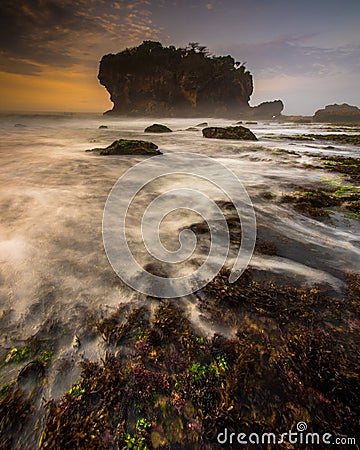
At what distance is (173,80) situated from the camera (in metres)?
60.8

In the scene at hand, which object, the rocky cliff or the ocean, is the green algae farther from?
the rocky cliff

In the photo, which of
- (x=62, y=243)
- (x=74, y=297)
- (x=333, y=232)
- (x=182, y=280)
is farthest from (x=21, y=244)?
(x=333, y=232)

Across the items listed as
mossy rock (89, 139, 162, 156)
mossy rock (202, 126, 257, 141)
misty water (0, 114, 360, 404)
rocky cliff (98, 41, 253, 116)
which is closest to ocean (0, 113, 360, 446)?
misty water (0, 114, 360, 404)

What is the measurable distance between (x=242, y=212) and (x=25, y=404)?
358 cm

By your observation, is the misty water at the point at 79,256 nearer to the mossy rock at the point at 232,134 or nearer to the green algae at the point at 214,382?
the green algae at the point at 214,382

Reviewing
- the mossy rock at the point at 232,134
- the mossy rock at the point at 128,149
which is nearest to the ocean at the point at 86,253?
the mossy rock at the point at 128,149

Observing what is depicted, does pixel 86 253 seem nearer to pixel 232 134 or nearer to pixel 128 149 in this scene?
pixel 128 149

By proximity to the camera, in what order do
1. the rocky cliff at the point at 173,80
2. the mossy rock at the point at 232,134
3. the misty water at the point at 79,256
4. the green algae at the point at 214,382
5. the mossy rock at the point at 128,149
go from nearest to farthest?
the green algae at the point at 214,382 → the misty water at the point at 79,256 → the mossy rock at the point at 128,149 → the mossy rock at the point at 232,134 → the rocky cliff at the point at 173,80

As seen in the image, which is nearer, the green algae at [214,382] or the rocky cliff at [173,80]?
the green algae at [214,382]


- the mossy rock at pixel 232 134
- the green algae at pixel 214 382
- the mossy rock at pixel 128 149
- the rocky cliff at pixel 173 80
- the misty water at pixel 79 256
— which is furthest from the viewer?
the rocky cliff at pixel 173 80

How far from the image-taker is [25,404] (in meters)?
1.34

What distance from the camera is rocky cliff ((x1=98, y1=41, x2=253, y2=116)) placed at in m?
60.3

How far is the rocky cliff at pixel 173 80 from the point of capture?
6031 cm

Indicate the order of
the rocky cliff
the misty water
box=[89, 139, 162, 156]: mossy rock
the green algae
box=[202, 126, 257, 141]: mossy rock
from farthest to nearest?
the rocky cliff
box=[202, 126, 257, 141]: mossy rock
box=[89, 139, 162, 156]: mossy rock
the misty water
the green algae
